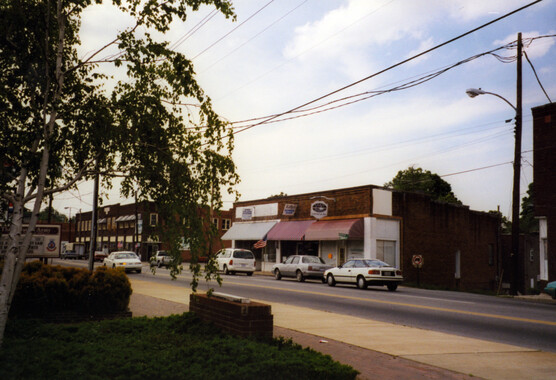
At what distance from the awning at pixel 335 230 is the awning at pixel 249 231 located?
21.5 ft

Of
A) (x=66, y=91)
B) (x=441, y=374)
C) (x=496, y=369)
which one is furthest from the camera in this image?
(x=66, y=91)

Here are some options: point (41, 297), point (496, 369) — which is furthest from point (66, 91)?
point (496, 369)

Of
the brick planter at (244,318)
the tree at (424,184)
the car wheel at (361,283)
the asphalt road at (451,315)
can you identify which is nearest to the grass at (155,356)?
the brick planter at (244,318)

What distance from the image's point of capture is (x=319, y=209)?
37469 millimetres

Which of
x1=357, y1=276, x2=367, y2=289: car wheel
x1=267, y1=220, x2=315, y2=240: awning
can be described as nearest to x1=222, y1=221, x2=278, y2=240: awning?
x1=267, y1=220, x2=315, y2=240: awning

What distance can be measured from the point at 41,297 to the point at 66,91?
4080 mm

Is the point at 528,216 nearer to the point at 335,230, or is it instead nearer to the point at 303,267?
the point at 335,230

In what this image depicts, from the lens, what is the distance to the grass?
18.0ft

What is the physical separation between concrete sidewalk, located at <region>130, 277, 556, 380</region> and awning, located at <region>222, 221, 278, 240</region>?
3168 cm

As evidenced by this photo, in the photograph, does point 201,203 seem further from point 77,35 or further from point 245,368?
point 77,35

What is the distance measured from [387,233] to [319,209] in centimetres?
537

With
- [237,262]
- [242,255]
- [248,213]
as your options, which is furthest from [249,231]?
[237,262]

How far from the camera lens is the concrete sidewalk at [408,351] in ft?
22.8

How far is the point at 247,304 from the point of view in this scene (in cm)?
707
